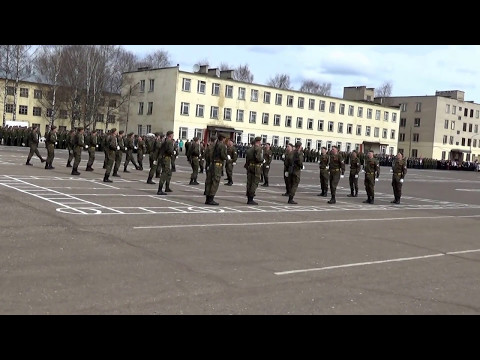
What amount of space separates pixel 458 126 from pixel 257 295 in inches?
4710

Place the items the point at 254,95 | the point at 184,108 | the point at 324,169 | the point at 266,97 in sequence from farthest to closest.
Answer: the point at 266,97, the point at 254,95, the point at 184,108, the point at 324,169

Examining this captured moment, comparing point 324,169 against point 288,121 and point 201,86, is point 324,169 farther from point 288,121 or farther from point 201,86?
Answer: point 288,121

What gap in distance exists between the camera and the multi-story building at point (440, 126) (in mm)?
113000

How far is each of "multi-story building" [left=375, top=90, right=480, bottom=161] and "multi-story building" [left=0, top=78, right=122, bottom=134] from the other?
5989 centimetres

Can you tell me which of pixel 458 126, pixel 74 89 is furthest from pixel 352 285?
pixel 458 126

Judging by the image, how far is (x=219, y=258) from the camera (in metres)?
9.44

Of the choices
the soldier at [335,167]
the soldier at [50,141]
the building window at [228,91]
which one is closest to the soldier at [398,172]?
the soldier at [335,167]

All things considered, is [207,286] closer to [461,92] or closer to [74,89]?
[74,89]

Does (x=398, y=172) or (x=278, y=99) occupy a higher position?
(x=278, y=99)

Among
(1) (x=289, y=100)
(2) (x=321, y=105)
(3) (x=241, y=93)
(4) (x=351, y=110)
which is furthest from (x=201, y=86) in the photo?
(4) (x=351, y=110)

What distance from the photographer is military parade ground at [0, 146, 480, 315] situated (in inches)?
268

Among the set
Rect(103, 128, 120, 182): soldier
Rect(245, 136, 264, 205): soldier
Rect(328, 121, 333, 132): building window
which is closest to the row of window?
Rect(328, 121, 333, 132): building window

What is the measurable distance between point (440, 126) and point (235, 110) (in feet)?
177
